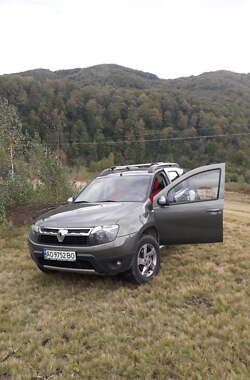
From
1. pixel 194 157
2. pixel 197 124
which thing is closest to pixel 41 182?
pixel 194 157

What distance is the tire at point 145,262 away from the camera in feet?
12.7

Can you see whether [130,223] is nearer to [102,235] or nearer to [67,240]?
[102,235]

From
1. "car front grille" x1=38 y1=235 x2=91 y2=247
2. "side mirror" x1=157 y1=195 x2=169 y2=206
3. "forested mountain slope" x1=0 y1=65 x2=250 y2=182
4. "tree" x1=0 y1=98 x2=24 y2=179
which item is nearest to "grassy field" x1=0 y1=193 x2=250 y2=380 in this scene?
"car front grille" x1=38 y1=235 x2=91 y2=247

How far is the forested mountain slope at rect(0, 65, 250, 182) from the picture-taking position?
157 feet

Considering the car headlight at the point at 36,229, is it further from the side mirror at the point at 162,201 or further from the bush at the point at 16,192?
the bush at the point at 16,192

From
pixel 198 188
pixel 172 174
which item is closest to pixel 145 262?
pixel 198 188

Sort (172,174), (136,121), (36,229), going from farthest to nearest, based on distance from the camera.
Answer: (136,121) < (172,174) < (36,229)

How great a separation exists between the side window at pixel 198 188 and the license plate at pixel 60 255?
1.78 metres

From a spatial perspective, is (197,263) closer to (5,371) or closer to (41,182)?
(5,371)

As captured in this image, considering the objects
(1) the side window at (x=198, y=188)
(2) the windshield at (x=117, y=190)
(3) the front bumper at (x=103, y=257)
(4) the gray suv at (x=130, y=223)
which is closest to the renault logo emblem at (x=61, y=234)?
(4) the gray suv at (x=130, y=223)

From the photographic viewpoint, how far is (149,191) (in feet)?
15.3

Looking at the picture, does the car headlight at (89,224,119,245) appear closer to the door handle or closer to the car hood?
the car hood

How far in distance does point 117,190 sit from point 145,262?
1380 millimetres

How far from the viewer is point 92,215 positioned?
388 cm
